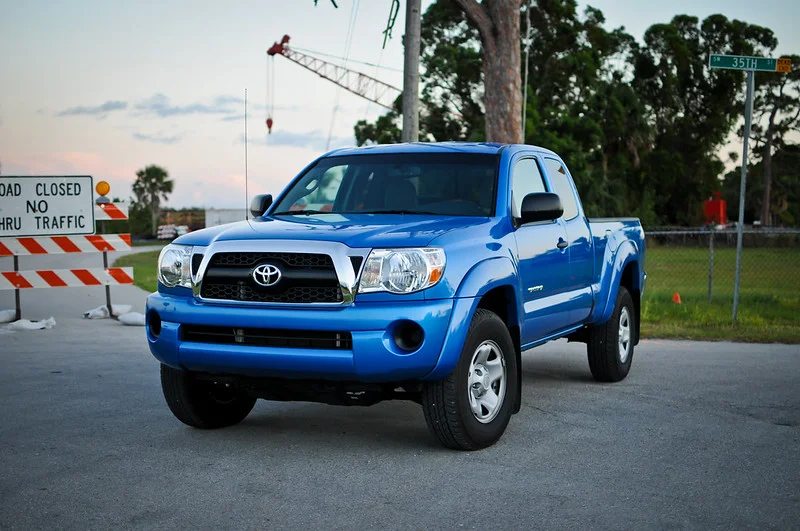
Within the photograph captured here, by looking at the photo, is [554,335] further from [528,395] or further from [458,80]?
[458,80]

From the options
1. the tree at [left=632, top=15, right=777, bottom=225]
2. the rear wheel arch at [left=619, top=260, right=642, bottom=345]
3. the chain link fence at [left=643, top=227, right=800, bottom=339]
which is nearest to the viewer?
the rear wheel arch at [left=619, top=260, right=642, bottom=345]

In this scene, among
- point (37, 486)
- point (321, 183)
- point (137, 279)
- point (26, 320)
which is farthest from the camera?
point (137, 279)

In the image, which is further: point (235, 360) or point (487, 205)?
point (487, 205)

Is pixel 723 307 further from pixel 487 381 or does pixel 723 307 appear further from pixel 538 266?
pixel 487 381

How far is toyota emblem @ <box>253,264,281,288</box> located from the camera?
5.81m

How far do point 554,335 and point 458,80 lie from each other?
4356cm

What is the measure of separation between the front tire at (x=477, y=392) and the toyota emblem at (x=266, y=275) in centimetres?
109

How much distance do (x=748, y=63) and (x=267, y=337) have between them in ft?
31.9

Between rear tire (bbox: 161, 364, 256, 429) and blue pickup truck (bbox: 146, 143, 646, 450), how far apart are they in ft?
0.03

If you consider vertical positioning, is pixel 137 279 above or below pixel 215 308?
below

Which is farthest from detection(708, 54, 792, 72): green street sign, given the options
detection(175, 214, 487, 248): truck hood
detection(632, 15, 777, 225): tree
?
detection(632, 15, 777, 225): tree

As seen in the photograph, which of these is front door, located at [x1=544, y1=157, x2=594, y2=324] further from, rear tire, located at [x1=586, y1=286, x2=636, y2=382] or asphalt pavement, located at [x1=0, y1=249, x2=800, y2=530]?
asphalt pavement, located at [x1=0, y1=249, x2=800, y2=530]

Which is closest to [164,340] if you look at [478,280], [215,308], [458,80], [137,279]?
[215,308]

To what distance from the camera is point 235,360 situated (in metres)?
5.86
